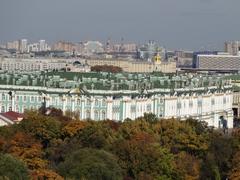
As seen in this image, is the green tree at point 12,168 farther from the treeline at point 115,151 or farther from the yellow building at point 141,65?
the yellow building at point 141,65

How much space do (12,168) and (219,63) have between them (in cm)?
12280

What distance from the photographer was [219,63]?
152 meters

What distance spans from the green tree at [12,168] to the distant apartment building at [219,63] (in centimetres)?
11885

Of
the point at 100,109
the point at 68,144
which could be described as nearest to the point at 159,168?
the point at 68,144

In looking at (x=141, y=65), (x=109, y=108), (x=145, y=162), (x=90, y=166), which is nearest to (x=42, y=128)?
(x=145, y=162)

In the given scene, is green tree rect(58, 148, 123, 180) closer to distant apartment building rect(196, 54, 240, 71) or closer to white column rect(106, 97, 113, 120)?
white column rect(106, 97, 113, 120)

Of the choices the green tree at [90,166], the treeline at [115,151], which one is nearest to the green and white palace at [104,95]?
the treeline at [115,151]

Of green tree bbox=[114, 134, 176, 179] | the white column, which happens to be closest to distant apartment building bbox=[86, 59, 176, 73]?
the white column

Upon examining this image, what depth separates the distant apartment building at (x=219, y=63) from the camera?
15012 cm

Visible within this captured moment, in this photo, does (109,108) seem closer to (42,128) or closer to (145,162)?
(42,128)

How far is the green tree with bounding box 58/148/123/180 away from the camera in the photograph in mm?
32094

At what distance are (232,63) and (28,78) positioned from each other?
9737 cm

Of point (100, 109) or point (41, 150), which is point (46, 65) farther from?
point (41, 150)

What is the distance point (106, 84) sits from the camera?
54938 millimetres
